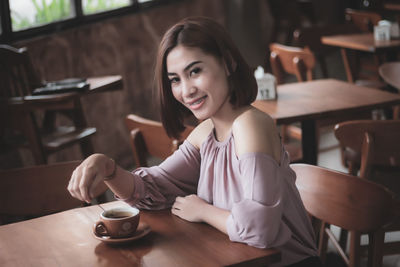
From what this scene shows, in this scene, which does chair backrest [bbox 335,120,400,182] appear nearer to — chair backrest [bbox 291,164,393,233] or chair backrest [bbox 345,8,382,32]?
chair backrest [bbox 291,164,393,233]

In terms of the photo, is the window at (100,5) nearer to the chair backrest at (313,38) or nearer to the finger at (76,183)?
the chair backrest at (313,38)

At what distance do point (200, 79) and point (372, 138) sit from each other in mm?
1245

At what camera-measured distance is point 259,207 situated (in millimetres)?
1411

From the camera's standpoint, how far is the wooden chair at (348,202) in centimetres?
173

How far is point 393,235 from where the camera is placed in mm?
3152

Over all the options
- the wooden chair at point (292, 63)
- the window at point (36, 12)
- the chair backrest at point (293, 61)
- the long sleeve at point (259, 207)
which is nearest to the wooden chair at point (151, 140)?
the long sleeve at point (259, 207)

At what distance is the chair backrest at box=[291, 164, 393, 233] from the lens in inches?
67.9

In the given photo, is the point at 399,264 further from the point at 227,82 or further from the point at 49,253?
the point at 49,253

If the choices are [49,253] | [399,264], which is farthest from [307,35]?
[49,253]

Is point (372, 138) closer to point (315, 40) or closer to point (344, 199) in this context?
point (344, 199)

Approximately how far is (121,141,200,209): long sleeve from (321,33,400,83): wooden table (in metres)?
3.06

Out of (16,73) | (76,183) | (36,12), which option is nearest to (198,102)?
(76,183)

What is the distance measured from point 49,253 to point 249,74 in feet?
2.31

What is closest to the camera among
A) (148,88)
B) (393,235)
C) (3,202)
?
(3,202)
